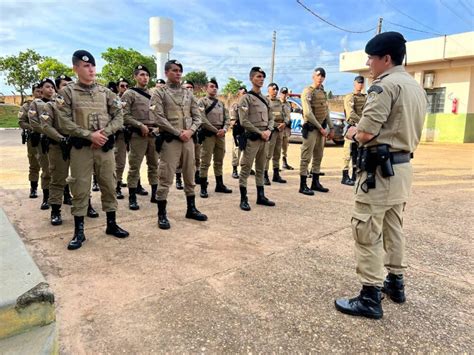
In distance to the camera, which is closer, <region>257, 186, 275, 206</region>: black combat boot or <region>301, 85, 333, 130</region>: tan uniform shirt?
<region>257, 186, 275, 206</region>: black combat boot

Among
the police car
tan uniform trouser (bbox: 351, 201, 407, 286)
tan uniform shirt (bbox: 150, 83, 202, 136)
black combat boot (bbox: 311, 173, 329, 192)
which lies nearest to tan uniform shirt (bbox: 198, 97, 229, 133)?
tan uniform shirt (bbox: 150, 83, 202, 136)

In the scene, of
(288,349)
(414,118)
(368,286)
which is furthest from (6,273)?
(414,118)

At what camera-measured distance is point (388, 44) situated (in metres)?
2.44

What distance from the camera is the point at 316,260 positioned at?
11.2 ft

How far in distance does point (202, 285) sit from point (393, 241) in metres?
1.50

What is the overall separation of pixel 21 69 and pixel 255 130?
40.8m

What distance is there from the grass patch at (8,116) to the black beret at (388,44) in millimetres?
29018

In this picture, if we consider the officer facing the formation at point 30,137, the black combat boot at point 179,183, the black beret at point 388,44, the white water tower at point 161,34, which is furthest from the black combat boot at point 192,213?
the white water tower at point 161,34

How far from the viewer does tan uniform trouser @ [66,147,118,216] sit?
376cm

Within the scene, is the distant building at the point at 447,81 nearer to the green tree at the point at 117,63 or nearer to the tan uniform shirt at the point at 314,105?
the tan uniform shirt at the point at 314,105

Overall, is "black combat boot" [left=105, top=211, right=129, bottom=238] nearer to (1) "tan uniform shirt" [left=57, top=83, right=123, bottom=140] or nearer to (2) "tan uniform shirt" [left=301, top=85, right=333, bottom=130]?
(1) "tan uniform shirt" [left=57, top=83, right=123, bottom=140]

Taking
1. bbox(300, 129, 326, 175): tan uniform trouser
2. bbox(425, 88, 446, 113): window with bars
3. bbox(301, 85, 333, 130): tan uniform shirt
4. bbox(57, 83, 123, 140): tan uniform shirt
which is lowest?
bbox(300, 129, 326, 175): tan uniform trouser

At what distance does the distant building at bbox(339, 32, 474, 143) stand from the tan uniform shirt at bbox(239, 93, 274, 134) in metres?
12.8

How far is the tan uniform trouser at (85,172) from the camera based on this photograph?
376 centimetres
